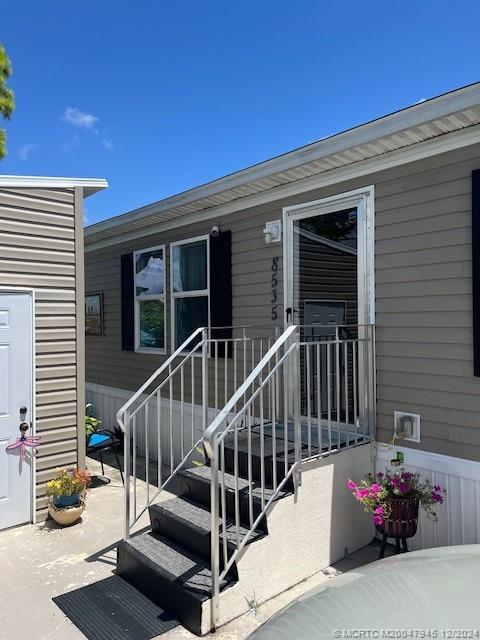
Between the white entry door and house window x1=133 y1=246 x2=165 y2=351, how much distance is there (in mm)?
2067

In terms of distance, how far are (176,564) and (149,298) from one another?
3.79 metres

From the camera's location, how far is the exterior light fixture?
13.7ft

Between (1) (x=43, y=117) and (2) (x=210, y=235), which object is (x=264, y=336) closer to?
(2) (x=210, y=235)

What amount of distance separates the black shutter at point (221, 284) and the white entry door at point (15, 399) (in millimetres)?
1811

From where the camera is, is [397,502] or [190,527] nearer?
[190,527]

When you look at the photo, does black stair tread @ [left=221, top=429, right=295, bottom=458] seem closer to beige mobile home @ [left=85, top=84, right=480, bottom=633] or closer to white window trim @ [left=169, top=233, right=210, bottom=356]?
beige mobile home @ [left=85, top=84, right=480, bottom=633]

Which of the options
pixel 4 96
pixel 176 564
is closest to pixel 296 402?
pixel 176 564

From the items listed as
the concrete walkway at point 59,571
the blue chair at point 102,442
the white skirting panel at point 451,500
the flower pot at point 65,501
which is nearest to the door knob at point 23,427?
the flower pot at point 65,501

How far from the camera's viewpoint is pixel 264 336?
14.4 feet

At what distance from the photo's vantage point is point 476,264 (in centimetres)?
287

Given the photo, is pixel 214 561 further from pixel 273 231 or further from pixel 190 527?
pixel 273 231

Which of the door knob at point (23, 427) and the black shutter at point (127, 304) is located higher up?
the black shutter at point (127, 304)

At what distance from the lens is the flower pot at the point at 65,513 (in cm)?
361

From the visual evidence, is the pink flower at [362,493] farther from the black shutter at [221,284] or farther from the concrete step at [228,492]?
the black shutter at [221,284]
